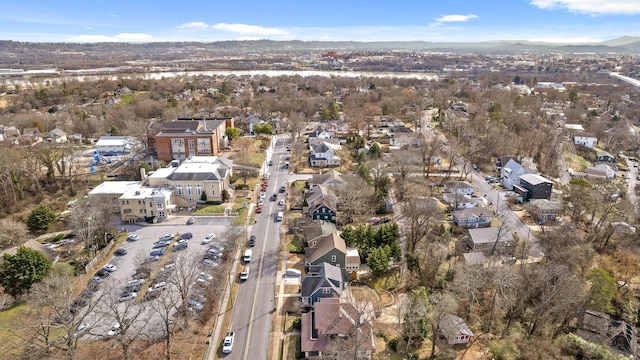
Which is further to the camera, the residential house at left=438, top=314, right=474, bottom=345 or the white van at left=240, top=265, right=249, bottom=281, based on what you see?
the white van at left=240, top=265, right=249, bottom=281

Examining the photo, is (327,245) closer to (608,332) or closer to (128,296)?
(128,296)

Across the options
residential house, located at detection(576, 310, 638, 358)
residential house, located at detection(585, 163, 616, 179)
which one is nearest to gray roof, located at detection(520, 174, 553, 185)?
residential house, located at detection(585, 163, 616, 179)

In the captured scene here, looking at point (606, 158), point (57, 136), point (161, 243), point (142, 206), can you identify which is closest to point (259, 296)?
point (161, 243)

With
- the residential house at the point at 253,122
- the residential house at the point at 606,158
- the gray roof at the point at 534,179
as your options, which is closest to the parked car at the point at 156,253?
the gray roof at the point at 534,179

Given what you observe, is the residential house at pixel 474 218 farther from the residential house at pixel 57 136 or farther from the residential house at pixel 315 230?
the residential house at pixel 57 136

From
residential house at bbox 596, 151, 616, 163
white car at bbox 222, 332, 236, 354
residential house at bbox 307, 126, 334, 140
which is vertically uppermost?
residential house at bbox 307, 126, 334, 140

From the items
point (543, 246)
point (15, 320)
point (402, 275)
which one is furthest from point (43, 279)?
point (543, 246)

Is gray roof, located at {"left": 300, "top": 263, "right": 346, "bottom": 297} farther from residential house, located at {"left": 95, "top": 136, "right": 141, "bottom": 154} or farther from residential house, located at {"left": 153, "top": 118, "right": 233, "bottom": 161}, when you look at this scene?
residential house, located at {"left": 95, "top": 136, "right": 141, "bottom": 154}
